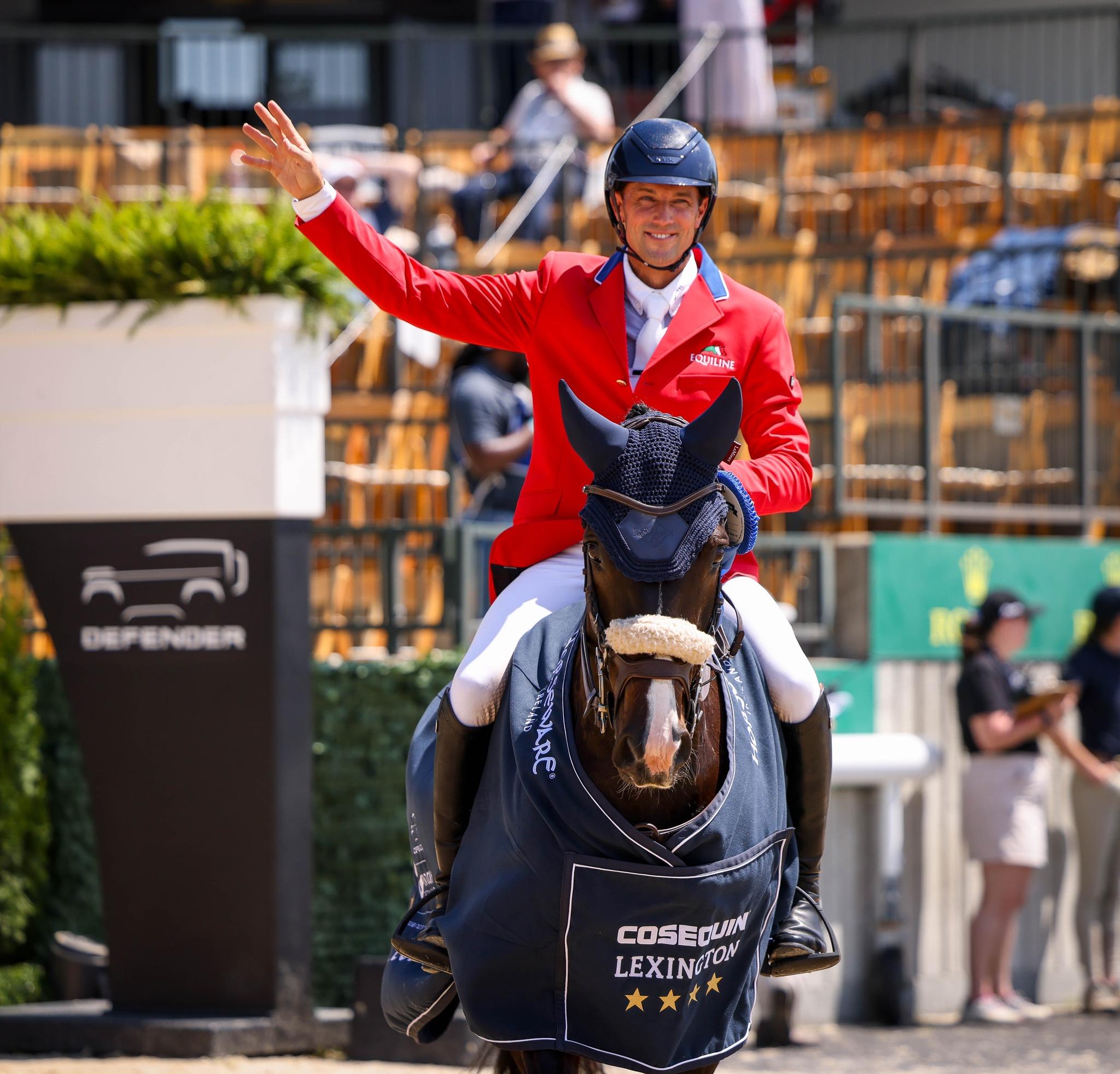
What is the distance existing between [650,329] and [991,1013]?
213 inches

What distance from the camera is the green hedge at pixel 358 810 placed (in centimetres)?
769

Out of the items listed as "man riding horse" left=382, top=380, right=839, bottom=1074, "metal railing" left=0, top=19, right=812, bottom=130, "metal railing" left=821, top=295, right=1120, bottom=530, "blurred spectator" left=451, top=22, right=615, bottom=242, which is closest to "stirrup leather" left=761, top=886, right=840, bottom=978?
"man riding horse" left=382, top=380, right=839, bottom=1074

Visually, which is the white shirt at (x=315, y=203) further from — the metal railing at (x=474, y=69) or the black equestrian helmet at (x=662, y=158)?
the metal railing at (x=474, y=69)

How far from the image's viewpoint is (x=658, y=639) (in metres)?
3.47

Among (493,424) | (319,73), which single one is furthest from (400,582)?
(319,73)

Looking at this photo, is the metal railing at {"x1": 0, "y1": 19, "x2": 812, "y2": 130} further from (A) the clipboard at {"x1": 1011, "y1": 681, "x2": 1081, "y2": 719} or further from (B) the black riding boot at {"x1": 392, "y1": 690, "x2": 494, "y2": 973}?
(B) the black riding boot at {"x1": 392, "y1": 690, "x2": 494, "y2": 973}

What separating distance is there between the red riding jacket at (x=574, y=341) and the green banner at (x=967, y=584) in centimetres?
462

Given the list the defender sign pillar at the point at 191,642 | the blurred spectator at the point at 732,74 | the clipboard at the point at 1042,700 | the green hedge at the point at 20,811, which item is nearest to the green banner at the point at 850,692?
the clipboard at the point at 1042,700

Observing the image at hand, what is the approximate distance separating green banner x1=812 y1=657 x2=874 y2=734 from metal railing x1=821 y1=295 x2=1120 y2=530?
1.15 m

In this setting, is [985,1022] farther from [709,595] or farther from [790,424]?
[709,595]

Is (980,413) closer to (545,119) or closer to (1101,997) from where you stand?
(1101,997)

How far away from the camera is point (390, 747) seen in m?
7.75

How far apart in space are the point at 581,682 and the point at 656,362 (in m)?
0.90

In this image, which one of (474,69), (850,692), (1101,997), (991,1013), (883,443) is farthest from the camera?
(474,69)
